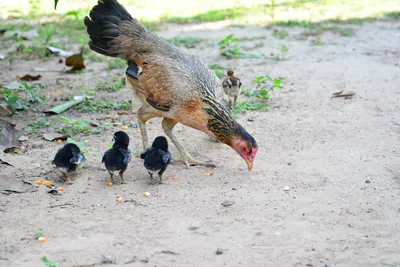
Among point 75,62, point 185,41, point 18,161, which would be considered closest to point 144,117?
point 18,161

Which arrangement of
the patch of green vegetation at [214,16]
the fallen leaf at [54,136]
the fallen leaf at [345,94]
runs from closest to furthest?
1. the fallen leaf at [54,136]
2. the fallen leaf at [345,94]
3. the patch of green vegetation at [214,16]

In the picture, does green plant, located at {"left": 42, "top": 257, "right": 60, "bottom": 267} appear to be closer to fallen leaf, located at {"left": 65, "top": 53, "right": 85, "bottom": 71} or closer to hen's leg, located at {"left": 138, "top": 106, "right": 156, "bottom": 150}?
hen's leg, located at {"left": 138, "top": 106, "right": 156, "bottom": 150}

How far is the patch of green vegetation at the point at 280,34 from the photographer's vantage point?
11.8m

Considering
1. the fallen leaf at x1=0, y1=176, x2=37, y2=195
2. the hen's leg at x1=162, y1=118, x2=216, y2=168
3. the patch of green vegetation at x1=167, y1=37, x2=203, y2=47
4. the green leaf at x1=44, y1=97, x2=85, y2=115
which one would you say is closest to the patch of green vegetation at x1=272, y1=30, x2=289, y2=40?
the patch of green vegetation at x1=167, y1=37, x2=203, y2=47

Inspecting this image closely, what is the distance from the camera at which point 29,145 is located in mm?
6984

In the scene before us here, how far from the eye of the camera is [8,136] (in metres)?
6.82

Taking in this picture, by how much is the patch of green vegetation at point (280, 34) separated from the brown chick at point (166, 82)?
5.08m

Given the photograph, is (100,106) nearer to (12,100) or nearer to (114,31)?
(12,100)

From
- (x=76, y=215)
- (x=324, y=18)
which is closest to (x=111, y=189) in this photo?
(x=76, y=215)

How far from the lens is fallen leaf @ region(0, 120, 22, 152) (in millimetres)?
6671

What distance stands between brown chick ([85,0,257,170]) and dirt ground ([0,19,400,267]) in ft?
1.40

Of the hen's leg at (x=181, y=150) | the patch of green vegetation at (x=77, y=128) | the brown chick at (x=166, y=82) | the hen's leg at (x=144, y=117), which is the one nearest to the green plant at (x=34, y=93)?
the patch of green vegetation at (x=77, y=128)

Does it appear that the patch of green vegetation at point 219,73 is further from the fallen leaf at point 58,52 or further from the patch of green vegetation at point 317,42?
the fallen leaf at point 58,52

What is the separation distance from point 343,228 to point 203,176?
5.72 feet
